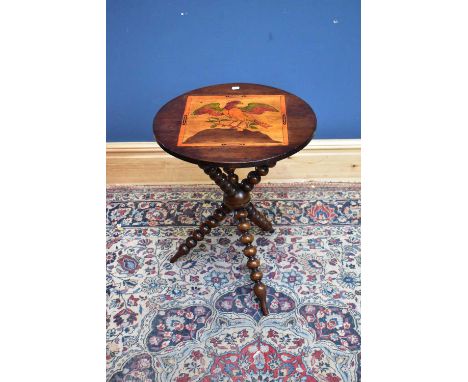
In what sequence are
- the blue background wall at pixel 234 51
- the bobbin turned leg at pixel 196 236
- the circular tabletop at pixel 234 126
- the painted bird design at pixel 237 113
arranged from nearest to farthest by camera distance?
the circular tabletop at pixel 234 126, the painted bird design at pixel 237 113, the bobbin turned leg at pixel 196 236, the blue background wall at pixel 234 51

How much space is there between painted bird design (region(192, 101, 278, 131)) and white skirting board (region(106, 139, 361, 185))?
0.73 metres

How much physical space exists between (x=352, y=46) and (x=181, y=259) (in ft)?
4.44

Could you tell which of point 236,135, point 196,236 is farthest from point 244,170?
point 236,135

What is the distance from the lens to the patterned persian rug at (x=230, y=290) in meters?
1.88

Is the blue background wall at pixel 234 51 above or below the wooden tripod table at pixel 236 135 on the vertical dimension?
above

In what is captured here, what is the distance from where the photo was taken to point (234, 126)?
6.50 ft

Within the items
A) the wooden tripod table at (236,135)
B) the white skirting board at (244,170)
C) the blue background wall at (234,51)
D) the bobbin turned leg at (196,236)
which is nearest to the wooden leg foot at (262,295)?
the wooden tripod table at (236,135)

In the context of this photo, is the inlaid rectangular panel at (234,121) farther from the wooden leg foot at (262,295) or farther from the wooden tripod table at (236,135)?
the wooden leg foot at (262,295)

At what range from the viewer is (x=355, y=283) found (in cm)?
219

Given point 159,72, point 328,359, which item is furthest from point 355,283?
point 159,72

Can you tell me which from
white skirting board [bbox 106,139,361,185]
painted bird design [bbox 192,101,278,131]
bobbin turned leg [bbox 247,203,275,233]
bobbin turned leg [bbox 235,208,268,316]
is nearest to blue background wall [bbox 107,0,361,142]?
white skirting board [bbox 106,139,361,185]

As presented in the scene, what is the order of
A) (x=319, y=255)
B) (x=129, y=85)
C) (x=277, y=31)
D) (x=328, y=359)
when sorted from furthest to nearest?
(x=129, y=85) → (x=277, y=31) → (x=319, y=255) → (x=328, y=359)

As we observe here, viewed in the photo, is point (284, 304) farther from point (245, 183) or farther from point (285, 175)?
point (285, 175)

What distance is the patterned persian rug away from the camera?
1.88m
